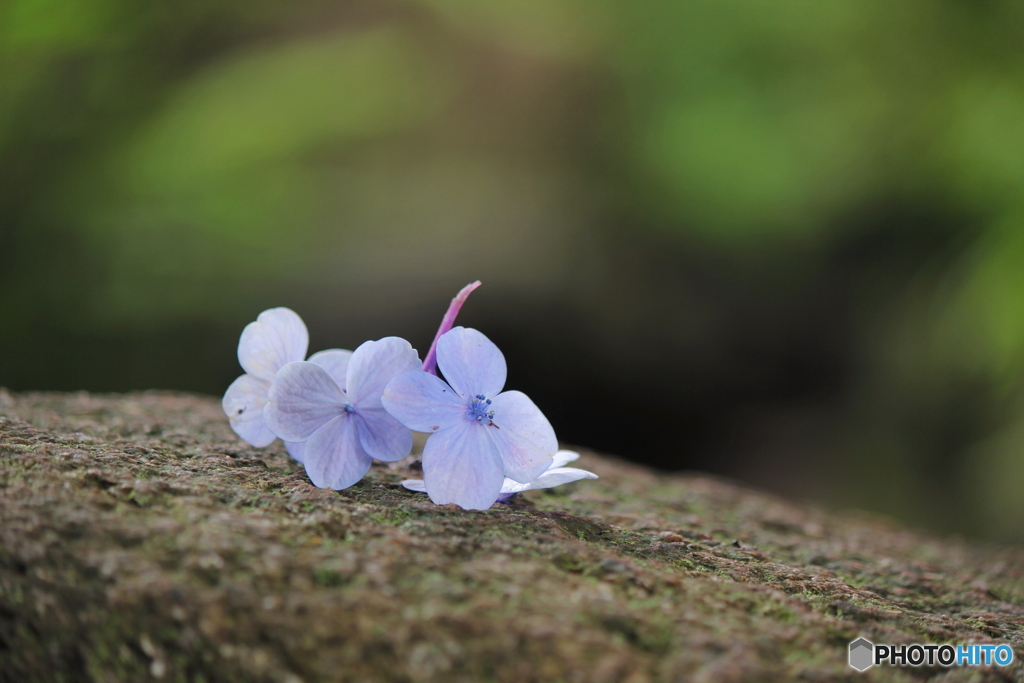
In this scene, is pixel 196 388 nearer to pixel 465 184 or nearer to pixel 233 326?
pixel 233 326

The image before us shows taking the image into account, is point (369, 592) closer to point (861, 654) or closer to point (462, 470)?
point (462, 470)

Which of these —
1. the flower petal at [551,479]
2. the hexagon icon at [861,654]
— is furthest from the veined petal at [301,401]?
the hexagon icon at [861,654]

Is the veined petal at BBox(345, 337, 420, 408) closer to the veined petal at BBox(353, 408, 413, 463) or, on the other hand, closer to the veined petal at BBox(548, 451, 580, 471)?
the veined petal at BBox(353, 408, 413, 463)

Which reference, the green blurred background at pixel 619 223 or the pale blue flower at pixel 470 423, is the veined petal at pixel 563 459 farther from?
the green blurred background at pixel 619 223

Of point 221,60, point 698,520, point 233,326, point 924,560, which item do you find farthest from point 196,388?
point 924,560

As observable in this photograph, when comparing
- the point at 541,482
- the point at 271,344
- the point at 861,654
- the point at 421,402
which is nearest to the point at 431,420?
the point at 421,402
